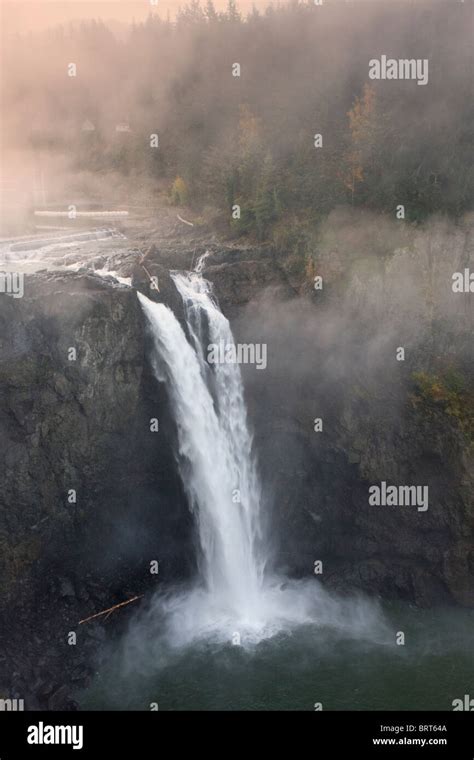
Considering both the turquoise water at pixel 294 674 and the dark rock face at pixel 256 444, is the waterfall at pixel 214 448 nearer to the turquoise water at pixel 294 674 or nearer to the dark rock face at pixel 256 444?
the dark rock face at pixel 256 444

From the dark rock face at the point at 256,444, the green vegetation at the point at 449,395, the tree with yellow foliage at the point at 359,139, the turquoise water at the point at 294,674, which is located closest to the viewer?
the turquoise water at the point at 294,674

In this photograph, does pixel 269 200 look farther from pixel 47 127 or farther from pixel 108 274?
pixel 47 127

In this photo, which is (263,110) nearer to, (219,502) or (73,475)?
(219,502)

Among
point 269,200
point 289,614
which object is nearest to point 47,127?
point 269,200

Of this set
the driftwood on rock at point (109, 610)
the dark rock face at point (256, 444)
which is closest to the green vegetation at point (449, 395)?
the dark rock face at point (256, 444)

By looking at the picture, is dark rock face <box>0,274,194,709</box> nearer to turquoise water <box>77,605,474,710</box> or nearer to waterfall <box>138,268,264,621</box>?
waterfall <box>138,268,264,621</box>

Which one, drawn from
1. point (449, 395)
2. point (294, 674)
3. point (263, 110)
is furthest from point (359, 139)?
point (294, 674)

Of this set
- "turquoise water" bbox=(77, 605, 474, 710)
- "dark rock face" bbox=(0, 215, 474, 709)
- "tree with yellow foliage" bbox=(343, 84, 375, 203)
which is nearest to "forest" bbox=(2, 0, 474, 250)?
"tree with yellow foliage" bbox=(343, 84, 375, 203)
